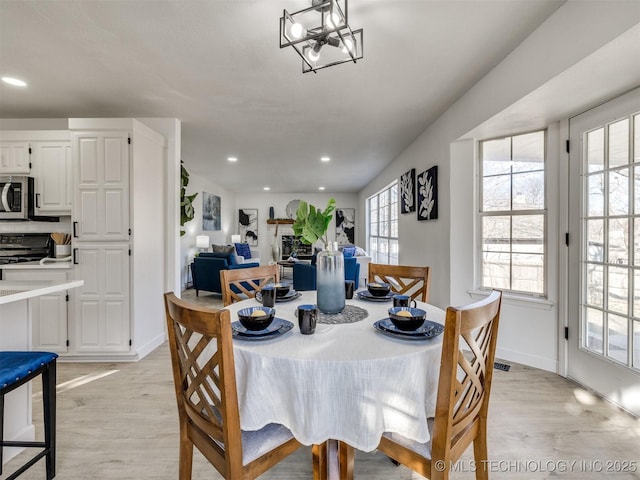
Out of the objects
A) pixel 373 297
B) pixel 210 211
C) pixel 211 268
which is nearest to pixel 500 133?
pixel 373 297

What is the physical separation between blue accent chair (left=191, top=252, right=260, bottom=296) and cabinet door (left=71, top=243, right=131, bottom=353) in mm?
→ 2395

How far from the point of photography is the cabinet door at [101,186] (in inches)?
105

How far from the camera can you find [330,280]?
4.74 ft

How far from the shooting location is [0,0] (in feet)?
5.15

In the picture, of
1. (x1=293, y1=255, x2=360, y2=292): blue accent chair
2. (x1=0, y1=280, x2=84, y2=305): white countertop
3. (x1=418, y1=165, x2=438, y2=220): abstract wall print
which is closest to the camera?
(x1=0, y1=280, x2=84, y2=305): white countertop

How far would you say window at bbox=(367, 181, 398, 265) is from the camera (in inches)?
219

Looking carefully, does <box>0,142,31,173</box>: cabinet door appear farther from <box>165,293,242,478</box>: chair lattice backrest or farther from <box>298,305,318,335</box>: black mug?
<box>298,305,318,335</box>: black mug

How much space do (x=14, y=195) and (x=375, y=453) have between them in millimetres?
3731

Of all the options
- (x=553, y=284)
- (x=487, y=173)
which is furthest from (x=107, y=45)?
(x=553, y=284)

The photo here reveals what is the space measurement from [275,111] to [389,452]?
2905 mm

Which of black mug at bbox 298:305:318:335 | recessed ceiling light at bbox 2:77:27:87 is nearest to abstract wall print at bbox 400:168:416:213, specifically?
black mug at bbox 298:305:318:335

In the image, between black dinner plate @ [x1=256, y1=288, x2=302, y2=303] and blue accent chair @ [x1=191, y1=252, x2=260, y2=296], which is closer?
black dinner plate @ [x1=256, y1=288, x2=302, y2=303]

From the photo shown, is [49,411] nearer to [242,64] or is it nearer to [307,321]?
[307,321]

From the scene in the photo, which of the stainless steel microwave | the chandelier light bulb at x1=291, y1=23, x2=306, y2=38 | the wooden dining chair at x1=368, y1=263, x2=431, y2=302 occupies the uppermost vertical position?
the chandelier light bulb at x1=291, y1=23, x2=306, y2=38
